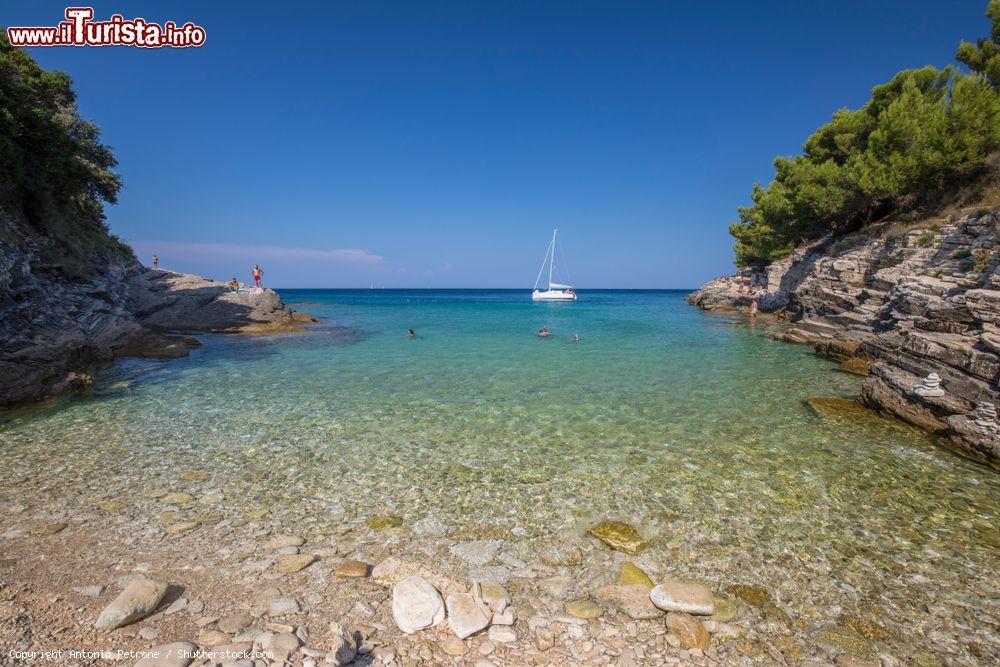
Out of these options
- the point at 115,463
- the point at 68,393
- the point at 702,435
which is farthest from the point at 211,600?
the point at 68,393

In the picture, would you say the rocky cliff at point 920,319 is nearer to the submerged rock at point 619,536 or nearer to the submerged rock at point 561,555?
the submerged rock at point 619,536

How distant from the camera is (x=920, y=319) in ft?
44.6

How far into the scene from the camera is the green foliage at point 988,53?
26.2 m

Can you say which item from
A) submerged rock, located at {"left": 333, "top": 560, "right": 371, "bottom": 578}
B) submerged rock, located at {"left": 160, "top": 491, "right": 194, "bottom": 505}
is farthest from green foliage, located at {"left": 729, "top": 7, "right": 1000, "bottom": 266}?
submerged rock, located at {"left": 160, "top": 491, "right": 194, "bottom": 505}

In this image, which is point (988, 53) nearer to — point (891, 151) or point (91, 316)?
point (891, 151)

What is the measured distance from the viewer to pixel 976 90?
25.3 metres

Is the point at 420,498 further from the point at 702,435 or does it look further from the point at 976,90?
the point at 976,90

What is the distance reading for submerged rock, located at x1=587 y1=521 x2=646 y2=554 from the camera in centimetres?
589

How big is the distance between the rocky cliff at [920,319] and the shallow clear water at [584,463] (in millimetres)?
908

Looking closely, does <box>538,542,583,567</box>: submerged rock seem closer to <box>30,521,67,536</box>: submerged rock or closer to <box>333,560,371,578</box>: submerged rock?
<box>333,560,371,578</box>: submerged rock

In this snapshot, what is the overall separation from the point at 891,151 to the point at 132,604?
4316 cm

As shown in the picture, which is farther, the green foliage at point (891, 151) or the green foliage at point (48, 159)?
the green foliage at point (891, 151)

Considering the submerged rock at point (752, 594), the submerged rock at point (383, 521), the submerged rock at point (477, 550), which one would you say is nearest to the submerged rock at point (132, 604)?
the submerged rock at point (383, 521)

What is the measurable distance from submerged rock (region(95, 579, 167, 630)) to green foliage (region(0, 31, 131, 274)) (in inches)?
779
